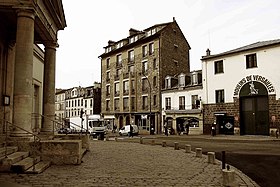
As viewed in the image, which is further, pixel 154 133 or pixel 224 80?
pixel 154 133

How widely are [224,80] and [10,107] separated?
2813 centimetres

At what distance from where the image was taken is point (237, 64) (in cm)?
3531

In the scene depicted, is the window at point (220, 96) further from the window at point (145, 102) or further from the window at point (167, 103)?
the window at point (145, 102)

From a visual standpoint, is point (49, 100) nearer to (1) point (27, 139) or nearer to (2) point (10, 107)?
(2) point (10, 107)

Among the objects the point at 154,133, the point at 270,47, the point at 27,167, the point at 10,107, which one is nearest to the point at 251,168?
the point at 27,167

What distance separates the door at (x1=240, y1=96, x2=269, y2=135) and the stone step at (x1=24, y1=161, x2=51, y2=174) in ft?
93.0

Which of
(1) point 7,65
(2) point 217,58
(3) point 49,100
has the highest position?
(2) point 217,58

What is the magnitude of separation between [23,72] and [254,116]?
28770 millimetres

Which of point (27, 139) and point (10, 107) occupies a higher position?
point (10, 107)

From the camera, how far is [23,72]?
34.7ft

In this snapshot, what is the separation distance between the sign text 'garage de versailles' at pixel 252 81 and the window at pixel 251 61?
1.25 metres

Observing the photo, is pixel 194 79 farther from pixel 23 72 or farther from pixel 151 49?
pixel 23 72

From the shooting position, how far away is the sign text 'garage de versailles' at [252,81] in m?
32.3

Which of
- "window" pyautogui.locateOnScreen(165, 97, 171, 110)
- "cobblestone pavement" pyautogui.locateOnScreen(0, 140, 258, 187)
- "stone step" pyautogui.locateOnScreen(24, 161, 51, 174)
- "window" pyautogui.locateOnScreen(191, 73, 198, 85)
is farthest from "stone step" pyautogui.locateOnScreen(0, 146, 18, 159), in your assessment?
"window" pyautogui.locateOnScreen(165, 97, 171, 110)
